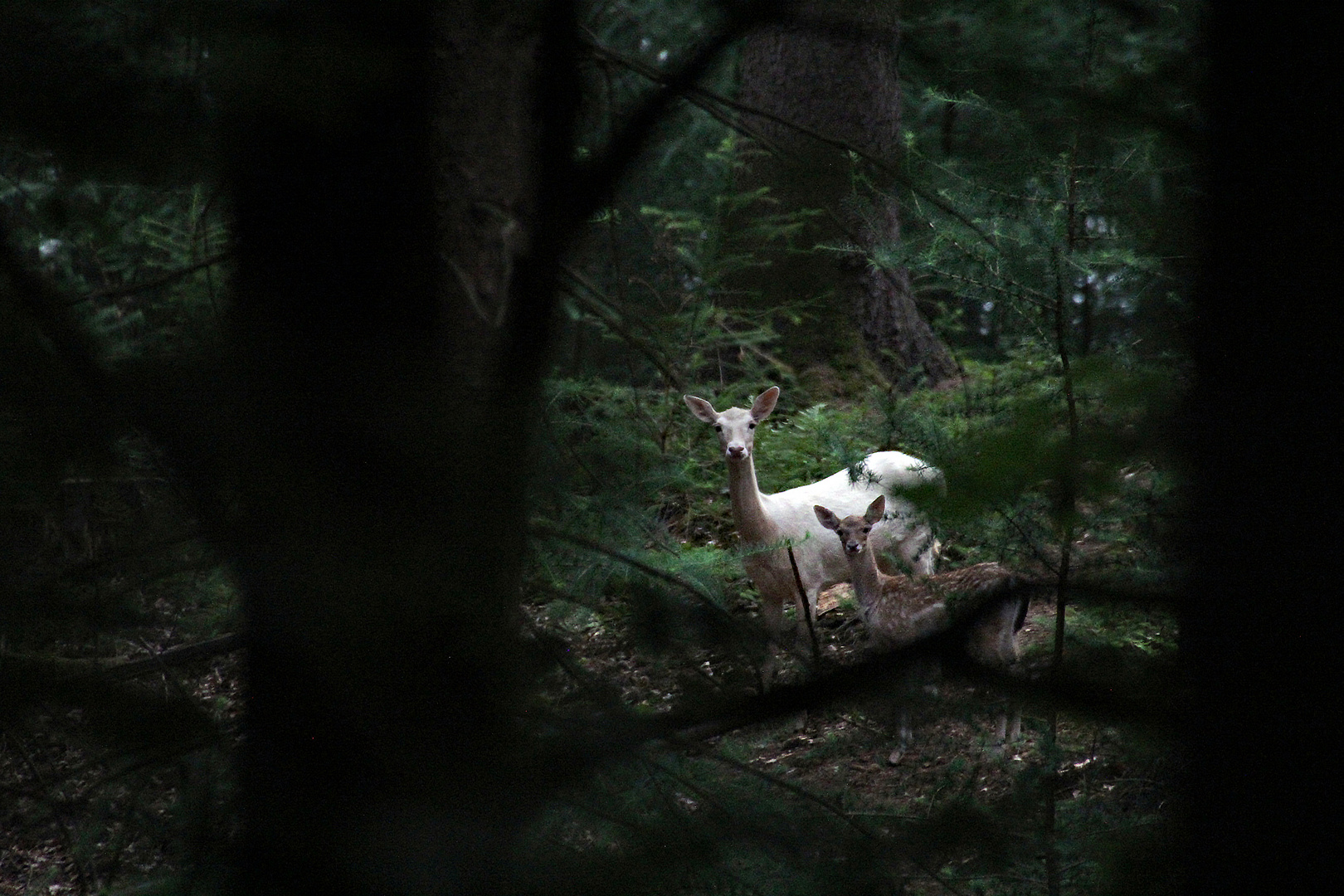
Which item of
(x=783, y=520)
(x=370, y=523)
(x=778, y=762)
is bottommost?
(x=778, y=762)

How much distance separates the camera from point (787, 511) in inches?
274

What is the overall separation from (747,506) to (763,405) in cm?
57

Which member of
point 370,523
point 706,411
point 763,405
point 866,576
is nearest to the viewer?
point 370,523

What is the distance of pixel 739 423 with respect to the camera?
6504mm

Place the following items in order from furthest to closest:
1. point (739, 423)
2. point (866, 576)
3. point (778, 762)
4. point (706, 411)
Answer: point (739, 423) < point (706, 411) < point (866, 576) < point (778, 762)

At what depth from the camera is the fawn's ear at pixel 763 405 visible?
256 inches

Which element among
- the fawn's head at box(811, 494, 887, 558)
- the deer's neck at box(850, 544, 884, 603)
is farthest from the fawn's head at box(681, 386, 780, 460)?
the deer's neck at box(850, 544, 884, 603)

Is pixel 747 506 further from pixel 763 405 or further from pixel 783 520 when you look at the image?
pixel 763 405

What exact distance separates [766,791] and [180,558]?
1215 mm

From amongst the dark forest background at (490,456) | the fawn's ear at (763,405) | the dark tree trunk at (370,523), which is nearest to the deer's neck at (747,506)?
the fawn's ear at (763,405)

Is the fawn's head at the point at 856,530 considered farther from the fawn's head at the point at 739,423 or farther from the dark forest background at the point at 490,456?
the dark forest background at the point at 490,456

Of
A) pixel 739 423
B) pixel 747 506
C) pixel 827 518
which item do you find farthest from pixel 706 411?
pixel 827 518

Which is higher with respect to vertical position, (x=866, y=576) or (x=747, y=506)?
(x=747, y=506)

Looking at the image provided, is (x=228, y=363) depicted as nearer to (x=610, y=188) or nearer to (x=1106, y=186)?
(x=610, y=188)
